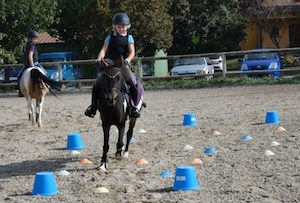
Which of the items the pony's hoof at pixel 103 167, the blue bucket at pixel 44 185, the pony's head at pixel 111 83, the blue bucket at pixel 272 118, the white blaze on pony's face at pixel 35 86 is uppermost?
the pony's head at pixel 111 83

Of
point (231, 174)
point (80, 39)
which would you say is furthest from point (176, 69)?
point (231, 174)

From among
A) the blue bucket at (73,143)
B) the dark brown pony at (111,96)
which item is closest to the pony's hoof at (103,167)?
the dark brown pony at (111,96)

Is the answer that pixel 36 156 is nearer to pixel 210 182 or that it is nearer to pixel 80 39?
pixel 210 182

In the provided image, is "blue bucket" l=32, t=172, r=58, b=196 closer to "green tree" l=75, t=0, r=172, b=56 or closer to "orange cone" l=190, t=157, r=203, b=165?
"orange cone" l=190, t=157, r=203, b=165

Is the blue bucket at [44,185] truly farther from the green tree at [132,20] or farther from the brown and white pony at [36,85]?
the green tree at [132,20]

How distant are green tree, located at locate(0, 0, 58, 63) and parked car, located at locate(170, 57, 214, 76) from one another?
7.39 meters

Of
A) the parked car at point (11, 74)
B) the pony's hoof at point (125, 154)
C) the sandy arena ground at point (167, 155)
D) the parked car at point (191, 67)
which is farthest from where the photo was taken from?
the parked car at point (11, 74)

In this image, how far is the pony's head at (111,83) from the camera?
804 centimetres

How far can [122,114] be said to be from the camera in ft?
27.9

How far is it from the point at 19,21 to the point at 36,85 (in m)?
16.9

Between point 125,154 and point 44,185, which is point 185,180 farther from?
point 125,154

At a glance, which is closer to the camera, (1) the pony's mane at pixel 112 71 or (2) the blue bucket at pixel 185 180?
(2) the blue bucket at pixel 185 180

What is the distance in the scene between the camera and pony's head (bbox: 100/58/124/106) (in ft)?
26.4

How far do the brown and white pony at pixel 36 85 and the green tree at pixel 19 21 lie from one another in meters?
15.5
